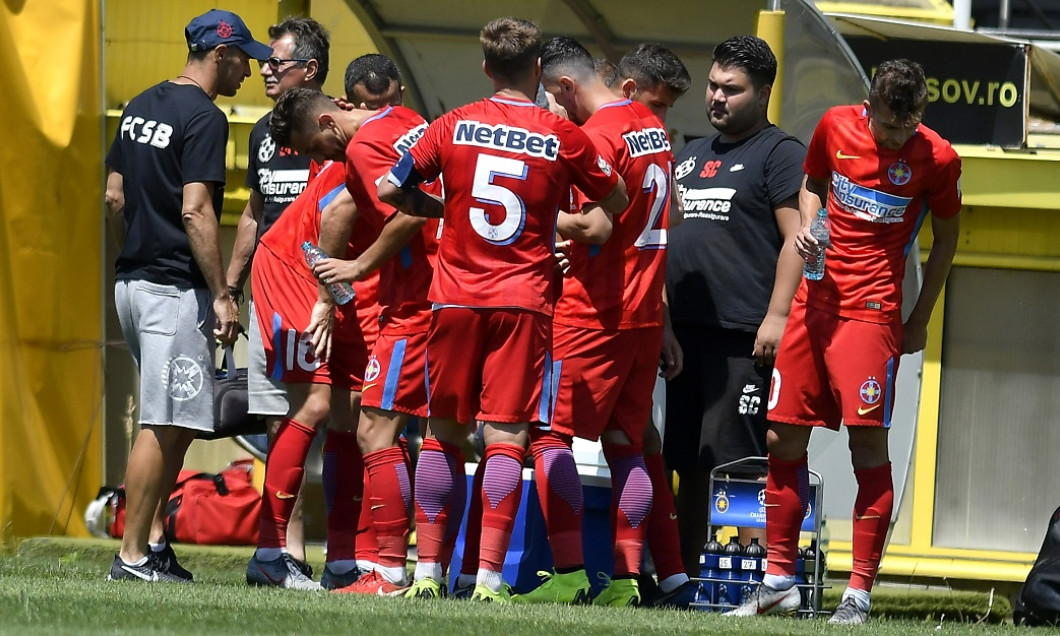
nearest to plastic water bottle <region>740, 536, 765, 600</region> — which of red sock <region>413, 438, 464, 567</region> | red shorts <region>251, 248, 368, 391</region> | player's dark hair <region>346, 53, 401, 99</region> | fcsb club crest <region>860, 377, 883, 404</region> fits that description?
fcsb club crest <region>860, 377, 883, 404</region>

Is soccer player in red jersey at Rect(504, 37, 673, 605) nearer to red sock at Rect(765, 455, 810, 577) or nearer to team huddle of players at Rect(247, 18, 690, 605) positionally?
team huddle of players at Rect(247, 18, 690, 605)

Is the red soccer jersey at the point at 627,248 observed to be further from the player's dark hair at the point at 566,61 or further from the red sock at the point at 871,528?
the red sock at the point at 871,528

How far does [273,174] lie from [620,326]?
1899mm

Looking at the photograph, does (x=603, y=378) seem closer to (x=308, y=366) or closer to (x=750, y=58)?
(x=308, y=366)

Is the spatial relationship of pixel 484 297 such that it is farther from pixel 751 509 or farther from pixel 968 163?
pixel 968 163

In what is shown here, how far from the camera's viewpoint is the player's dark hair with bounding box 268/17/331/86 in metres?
7.48

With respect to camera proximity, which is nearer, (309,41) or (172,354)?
(172,354)

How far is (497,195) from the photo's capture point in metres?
5.57

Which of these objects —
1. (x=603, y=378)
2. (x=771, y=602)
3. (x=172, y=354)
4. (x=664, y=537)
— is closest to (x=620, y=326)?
(x=603, y=378)

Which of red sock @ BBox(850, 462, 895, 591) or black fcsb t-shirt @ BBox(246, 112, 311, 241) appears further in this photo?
black fcsb t-shirt @ BBox(246, 112, 311, 241)

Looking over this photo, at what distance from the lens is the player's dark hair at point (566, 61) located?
256 inches

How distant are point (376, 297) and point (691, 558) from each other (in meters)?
1.63

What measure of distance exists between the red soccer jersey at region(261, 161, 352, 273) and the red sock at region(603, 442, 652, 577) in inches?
51.5

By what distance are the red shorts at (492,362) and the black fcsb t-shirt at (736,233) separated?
1.16m
